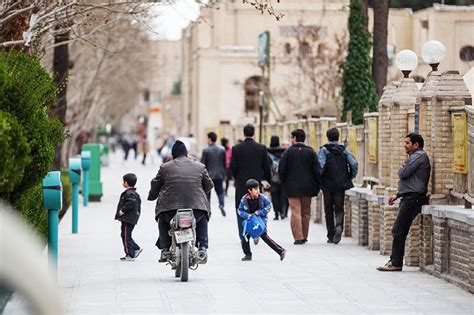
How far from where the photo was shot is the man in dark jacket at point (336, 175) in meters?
22.4

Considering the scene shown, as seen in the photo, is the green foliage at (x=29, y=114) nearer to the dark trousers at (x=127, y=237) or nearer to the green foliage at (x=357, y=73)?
the dark trousers at (x=127, y=237)

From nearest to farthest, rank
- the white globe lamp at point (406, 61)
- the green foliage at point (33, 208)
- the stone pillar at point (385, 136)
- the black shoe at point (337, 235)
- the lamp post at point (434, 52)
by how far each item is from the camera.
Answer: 1. the green foliage at point (33, 208)
2. the lamp post at point (434, 52)
3. the white globe lamp at point (406, 61)
4. the stone pillar at point (385, 136)
5. the black shoe at point (337, 235)

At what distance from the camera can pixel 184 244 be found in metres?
16.1

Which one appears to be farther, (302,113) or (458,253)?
(302,113)

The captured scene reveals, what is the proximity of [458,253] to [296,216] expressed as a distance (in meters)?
6.31

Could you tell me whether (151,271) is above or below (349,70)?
below

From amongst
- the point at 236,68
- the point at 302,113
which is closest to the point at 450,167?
the point at 302,113

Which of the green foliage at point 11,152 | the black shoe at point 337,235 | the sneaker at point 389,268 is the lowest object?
the black shoe at point 337,235

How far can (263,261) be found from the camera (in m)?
19.2

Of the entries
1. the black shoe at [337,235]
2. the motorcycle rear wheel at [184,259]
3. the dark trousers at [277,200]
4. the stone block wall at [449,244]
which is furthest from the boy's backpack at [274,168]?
the motorcycle rear wheel at [184,259]

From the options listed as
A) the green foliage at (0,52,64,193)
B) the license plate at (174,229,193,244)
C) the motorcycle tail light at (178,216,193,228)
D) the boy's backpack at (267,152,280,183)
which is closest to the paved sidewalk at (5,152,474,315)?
the license plate at (174,229,193,244)

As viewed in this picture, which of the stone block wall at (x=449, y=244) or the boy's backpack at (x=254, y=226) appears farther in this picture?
the boy's backpack at (x=254, y=226)

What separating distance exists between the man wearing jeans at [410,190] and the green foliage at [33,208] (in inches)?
176

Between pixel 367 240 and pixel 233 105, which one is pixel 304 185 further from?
pixel 233 105
